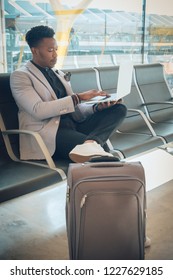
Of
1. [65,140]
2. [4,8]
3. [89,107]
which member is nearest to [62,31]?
[4,8]

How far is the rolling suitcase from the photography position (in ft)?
4.97

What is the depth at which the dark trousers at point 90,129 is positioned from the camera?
2170 millimetres

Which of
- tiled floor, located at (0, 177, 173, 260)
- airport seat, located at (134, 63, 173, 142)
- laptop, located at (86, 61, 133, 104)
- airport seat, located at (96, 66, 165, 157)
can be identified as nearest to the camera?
tiled floor, located at (0, 177, 173, 260)

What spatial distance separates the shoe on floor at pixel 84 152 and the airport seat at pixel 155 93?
4.15 feet

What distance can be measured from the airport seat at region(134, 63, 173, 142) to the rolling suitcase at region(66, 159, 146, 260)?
67.1 inches

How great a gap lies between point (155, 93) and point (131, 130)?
700 millimetres

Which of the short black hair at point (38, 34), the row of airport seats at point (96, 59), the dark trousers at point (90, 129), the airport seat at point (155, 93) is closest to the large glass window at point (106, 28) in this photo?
the row of airport seats at point (96, 59)

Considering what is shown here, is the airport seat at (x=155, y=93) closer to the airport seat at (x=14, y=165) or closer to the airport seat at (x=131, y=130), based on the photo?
the airport seat at (x=131, y=130)

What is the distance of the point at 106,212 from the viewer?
152cm

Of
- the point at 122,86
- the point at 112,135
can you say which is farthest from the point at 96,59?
the point at 122,86

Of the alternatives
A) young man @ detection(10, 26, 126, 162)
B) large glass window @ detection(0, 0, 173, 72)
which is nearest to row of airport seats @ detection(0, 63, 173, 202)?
young man @ detection(10, 26, 126, 162)

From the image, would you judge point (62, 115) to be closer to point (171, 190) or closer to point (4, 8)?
point (171, 190)

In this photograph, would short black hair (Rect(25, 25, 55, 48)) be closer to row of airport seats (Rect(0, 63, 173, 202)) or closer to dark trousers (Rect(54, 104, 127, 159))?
row of airport seats (Rect(0, 63, 173, 202))

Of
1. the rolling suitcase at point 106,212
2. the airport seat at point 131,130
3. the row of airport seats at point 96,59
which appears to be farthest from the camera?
the row of airport seats at point 96,59
